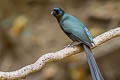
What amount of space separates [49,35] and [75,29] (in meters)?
3.23

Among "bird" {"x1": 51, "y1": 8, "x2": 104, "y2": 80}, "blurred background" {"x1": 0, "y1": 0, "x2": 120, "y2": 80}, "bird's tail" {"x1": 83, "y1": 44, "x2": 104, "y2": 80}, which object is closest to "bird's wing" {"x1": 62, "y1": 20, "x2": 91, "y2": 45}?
"bird" {"x1": 51, "y1": 8, "x2": 104, "y2": 80}

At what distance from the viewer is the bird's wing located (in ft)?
12.4

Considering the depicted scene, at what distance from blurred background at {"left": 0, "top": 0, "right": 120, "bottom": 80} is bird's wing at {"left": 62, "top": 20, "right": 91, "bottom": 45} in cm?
261

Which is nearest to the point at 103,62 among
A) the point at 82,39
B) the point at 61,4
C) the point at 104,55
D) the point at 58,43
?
the point at 104,55

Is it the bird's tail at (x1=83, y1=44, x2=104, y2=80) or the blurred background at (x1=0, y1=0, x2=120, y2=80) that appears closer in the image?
the bird's tail at (x1=83, y1=44, x2=104, y2=80)

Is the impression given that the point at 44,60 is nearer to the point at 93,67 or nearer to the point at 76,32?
the point at 93,67

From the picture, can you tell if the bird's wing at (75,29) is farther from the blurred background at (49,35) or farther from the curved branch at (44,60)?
the blurred background at (49,35)

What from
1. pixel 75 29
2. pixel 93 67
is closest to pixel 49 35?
pixel 75 29

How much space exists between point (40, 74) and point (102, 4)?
186cm

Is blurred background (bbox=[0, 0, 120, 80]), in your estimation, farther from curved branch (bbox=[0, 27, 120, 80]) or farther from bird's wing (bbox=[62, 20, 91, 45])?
curved branch (bbox=[0, 27, 120, 80])

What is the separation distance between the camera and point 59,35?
7.05 meters

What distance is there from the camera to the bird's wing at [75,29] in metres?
3.79

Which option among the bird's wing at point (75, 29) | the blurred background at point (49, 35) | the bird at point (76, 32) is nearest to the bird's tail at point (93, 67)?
the bird at point (76, 32)

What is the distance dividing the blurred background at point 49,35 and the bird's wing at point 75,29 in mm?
2607
